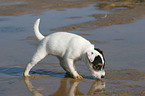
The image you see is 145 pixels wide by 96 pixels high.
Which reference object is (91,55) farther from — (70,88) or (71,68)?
(70,88)

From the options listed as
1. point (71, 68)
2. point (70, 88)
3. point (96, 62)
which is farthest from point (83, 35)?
point (70, 88)

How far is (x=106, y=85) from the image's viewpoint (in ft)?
21.2

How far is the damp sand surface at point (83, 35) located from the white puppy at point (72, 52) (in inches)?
9.8

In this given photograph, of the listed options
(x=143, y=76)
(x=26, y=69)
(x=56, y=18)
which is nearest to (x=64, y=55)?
(x=26, y=69)

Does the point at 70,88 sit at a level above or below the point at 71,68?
below

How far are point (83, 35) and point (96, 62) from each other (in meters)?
4.34

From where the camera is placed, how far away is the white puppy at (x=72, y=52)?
654 cm

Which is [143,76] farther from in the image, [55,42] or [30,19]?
[30,19]

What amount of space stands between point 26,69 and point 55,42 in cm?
86

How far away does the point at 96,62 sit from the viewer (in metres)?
6.54

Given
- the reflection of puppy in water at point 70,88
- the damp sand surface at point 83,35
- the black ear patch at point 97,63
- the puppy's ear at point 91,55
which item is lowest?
the damp sand surface at point 83,35

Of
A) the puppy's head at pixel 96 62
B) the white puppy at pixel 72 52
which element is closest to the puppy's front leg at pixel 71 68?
the white puppy at pixel 72 52

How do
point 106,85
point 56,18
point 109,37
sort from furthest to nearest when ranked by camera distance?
point 56,18 → point 109,37 → point 106,85

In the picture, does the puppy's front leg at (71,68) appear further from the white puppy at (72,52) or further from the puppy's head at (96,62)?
the puppy's head at (96,62)
